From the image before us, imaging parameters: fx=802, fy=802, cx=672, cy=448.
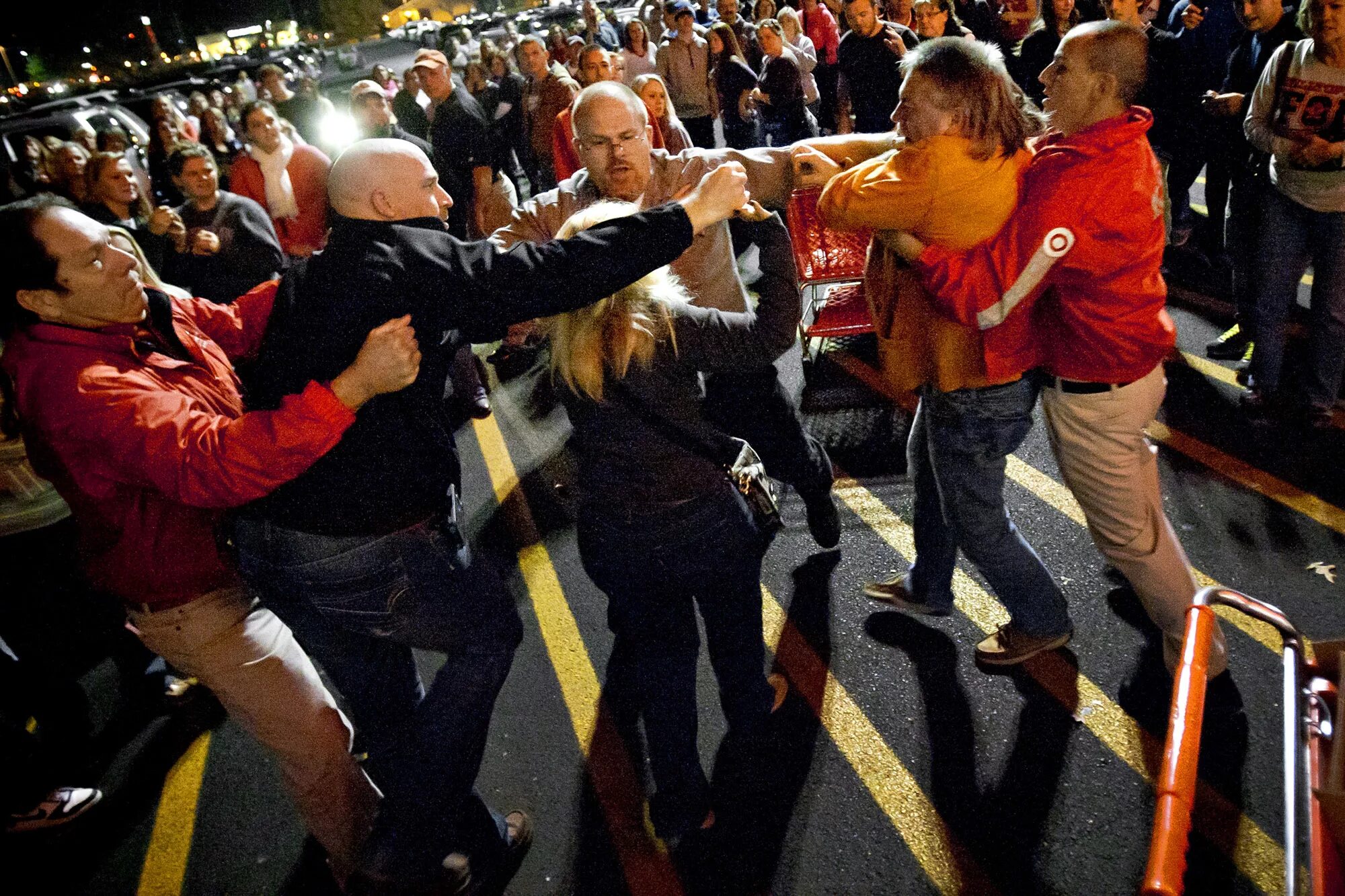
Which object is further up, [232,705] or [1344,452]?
[232,705]

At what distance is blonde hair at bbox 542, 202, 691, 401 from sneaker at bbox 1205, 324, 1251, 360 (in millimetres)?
4314

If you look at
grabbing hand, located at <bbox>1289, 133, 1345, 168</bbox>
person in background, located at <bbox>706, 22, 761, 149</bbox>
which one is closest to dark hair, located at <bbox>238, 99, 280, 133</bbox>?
person in background, located at <bbox>706, 22, 761, 149</bbox>

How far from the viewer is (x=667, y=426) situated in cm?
216

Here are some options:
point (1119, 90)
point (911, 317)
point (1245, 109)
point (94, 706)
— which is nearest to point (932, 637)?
point (911, 317)

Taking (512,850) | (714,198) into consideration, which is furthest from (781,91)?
(512,850)

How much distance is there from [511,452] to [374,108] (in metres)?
3.55

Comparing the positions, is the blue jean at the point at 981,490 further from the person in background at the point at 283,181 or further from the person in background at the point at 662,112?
the person in background at the point at 283,181

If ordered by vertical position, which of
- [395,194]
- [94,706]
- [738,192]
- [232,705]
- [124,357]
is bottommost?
[94,706]

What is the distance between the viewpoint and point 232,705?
2.37m

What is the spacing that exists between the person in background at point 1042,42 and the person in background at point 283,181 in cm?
563

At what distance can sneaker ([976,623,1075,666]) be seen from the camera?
3088 millimetres

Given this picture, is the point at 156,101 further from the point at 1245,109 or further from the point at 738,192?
the point at 1245,109

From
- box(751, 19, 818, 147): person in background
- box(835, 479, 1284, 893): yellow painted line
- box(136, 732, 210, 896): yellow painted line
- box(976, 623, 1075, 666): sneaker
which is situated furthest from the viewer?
box(751, 19, 818, 147): person in background

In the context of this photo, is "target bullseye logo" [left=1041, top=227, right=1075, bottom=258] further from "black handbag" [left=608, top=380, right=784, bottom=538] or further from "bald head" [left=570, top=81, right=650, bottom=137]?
"bald head" [left=570, top=81, right=650, bottom=137]
